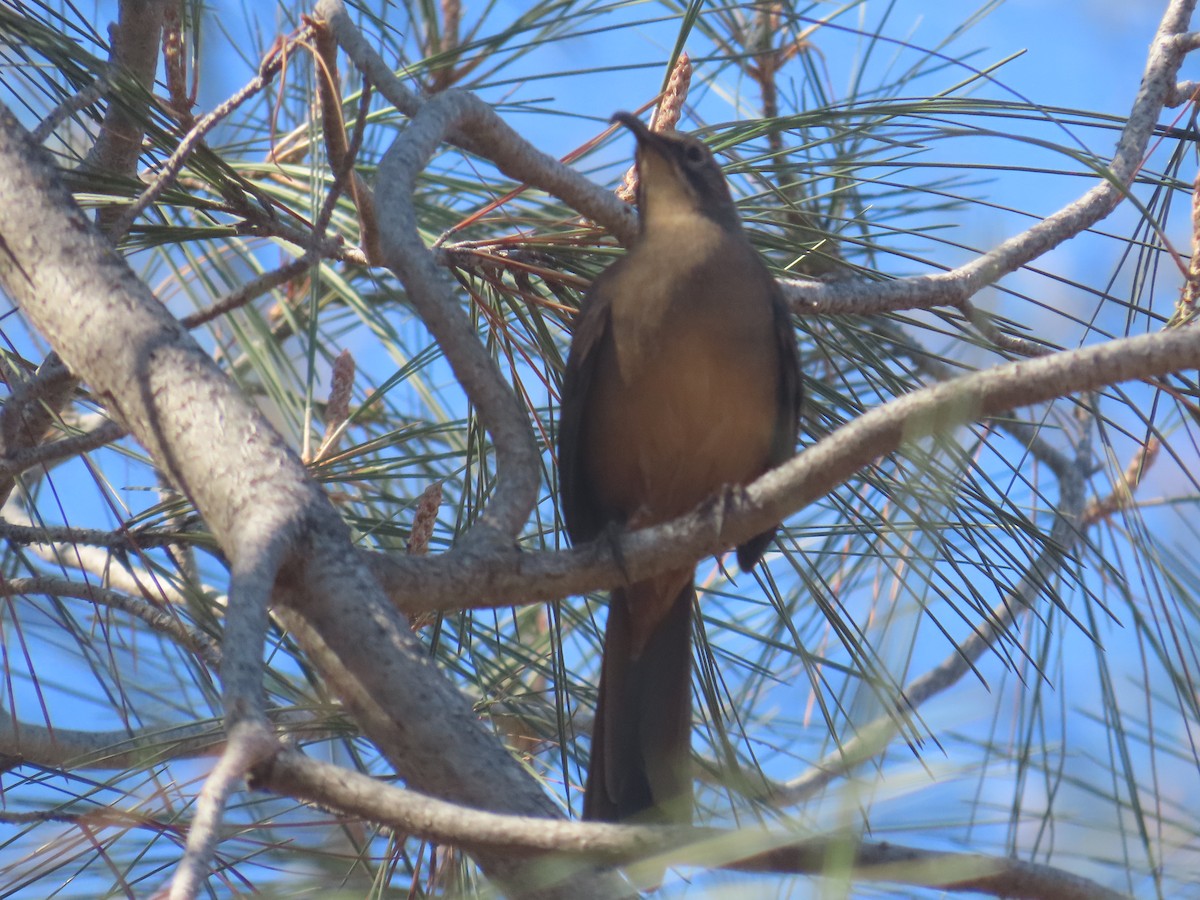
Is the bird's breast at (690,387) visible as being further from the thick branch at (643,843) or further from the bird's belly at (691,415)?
the thick branch at (643,843)

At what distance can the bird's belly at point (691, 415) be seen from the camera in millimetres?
3121

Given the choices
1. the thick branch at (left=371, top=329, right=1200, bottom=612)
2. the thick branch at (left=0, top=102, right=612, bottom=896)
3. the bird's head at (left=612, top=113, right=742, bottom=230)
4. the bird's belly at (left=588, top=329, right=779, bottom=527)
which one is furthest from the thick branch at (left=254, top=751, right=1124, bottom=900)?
the bird's head at (left=612, top=113, right=742, bottom=230)

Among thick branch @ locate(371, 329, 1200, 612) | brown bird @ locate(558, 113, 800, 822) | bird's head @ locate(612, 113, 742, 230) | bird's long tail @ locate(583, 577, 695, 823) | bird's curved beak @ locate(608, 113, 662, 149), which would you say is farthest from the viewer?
bird's head @ locate(612, 113, 742, 230)

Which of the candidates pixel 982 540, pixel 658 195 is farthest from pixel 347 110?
pixel 982 540

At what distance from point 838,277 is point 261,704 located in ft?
→ 7.43

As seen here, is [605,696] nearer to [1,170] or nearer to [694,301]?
[694,301]

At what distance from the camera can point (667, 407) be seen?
3.13 m

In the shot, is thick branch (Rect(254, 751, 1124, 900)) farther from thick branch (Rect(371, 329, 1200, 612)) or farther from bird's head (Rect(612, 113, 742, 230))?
bird's head (Rect(612, 113, 742, 230))

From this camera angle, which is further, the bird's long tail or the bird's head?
the bird's head

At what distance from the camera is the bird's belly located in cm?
312

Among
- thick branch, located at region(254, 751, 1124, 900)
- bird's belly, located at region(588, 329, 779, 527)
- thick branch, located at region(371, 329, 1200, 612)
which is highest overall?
bird's belly, located at region(588, 329, 779, 527)

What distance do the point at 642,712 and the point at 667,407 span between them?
2.38ft

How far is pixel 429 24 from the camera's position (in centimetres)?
422

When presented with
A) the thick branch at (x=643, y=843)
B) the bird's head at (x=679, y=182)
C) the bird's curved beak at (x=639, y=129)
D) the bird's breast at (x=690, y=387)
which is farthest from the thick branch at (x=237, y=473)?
the bird's head at (x=679, y=182)
